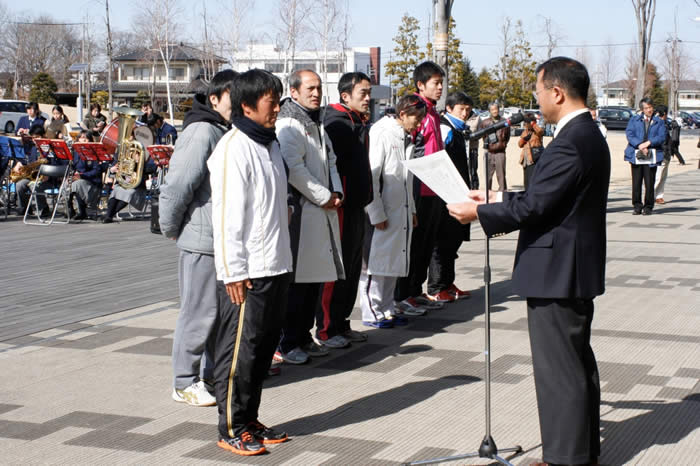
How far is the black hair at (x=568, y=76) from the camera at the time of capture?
3965 millimetres

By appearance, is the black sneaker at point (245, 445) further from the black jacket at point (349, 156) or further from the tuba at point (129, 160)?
the tuba at point (129, 160)

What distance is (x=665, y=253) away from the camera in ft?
36.6

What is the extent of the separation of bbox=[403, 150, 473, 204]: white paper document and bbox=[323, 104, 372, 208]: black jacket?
2248mm

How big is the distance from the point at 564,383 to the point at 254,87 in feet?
6.53

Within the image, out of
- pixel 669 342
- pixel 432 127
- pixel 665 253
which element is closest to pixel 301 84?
pixel 432 127

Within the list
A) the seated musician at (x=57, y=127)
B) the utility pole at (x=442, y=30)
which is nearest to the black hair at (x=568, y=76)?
the utility pole at (x=442, y=30)

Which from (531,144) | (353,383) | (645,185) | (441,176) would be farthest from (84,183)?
(441,176)

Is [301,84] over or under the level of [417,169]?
over

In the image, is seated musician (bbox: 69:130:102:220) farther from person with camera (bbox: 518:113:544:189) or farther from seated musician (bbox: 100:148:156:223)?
person with camera (bbox: 518:113:544:189)

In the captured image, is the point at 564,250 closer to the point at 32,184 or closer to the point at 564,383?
the point at 564,383

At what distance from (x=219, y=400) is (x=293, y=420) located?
0.60 meters

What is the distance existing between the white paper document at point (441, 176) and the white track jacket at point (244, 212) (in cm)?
71

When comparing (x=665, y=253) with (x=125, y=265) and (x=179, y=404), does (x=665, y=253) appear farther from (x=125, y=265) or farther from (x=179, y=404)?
(x=179, y=404)

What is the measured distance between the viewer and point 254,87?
4.46m
